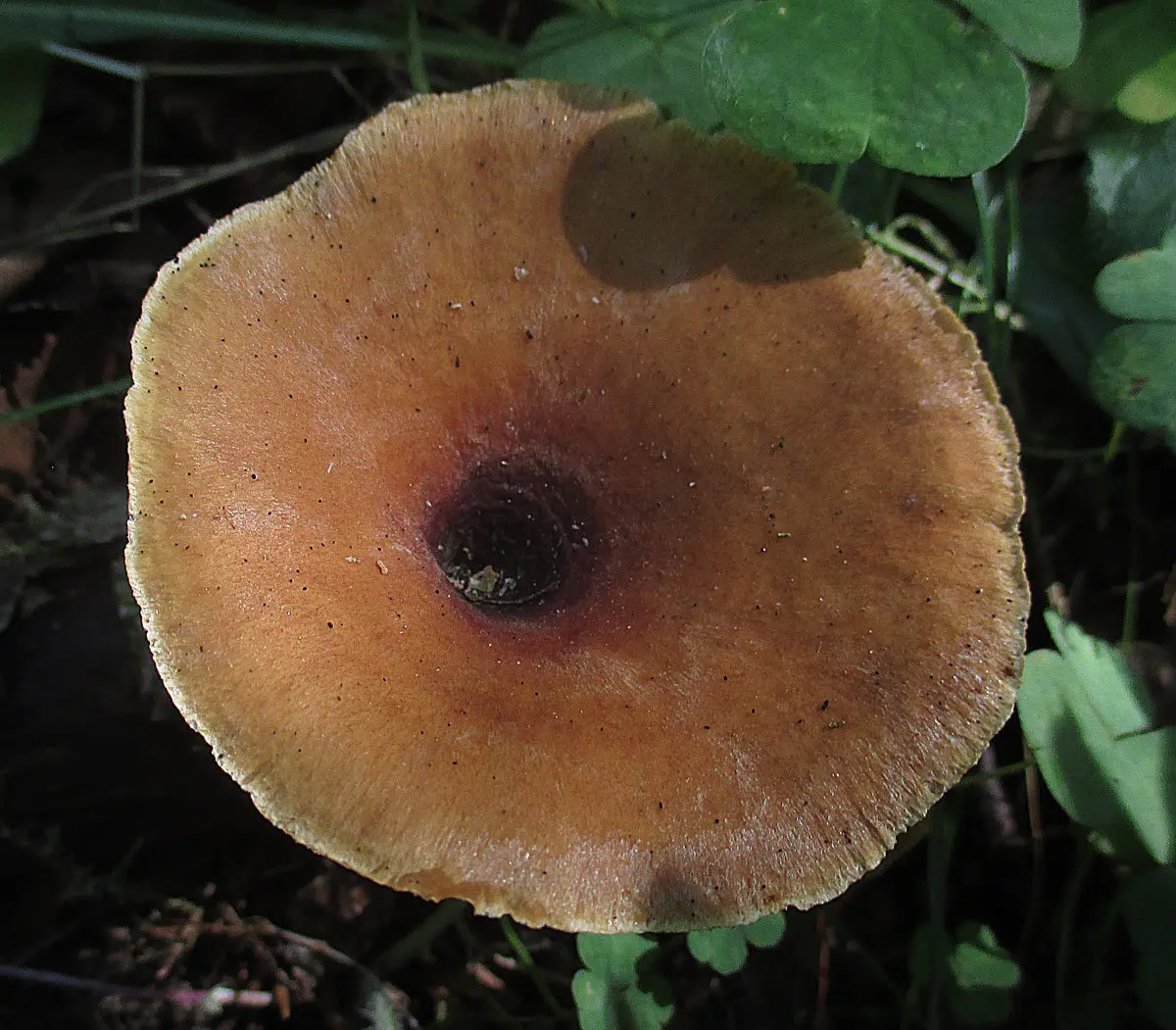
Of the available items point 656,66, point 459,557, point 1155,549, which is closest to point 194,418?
point 459,557

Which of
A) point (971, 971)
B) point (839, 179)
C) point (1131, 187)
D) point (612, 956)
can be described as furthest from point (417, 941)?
point (1131, 187)

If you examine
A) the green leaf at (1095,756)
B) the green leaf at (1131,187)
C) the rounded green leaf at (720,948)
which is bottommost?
the rounded green leaf at (720,948)

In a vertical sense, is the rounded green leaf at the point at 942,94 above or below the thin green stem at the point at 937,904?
above

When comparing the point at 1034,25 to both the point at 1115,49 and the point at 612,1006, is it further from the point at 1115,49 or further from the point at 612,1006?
the point at 612,1006

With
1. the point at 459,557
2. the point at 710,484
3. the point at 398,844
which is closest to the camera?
the point at 398,844

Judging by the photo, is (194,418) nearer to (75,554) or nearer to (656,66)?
(75,554)

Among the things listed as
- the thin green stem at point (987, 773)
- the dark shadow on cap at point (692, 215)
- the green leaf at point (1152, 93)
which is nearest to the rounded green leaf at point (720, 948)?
the thin green stem at point (987, 773)

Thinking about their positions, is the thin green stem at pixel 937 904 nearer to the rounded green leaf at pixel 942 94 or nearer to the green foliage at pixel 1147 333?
the green foliage at pixel 1147 333
